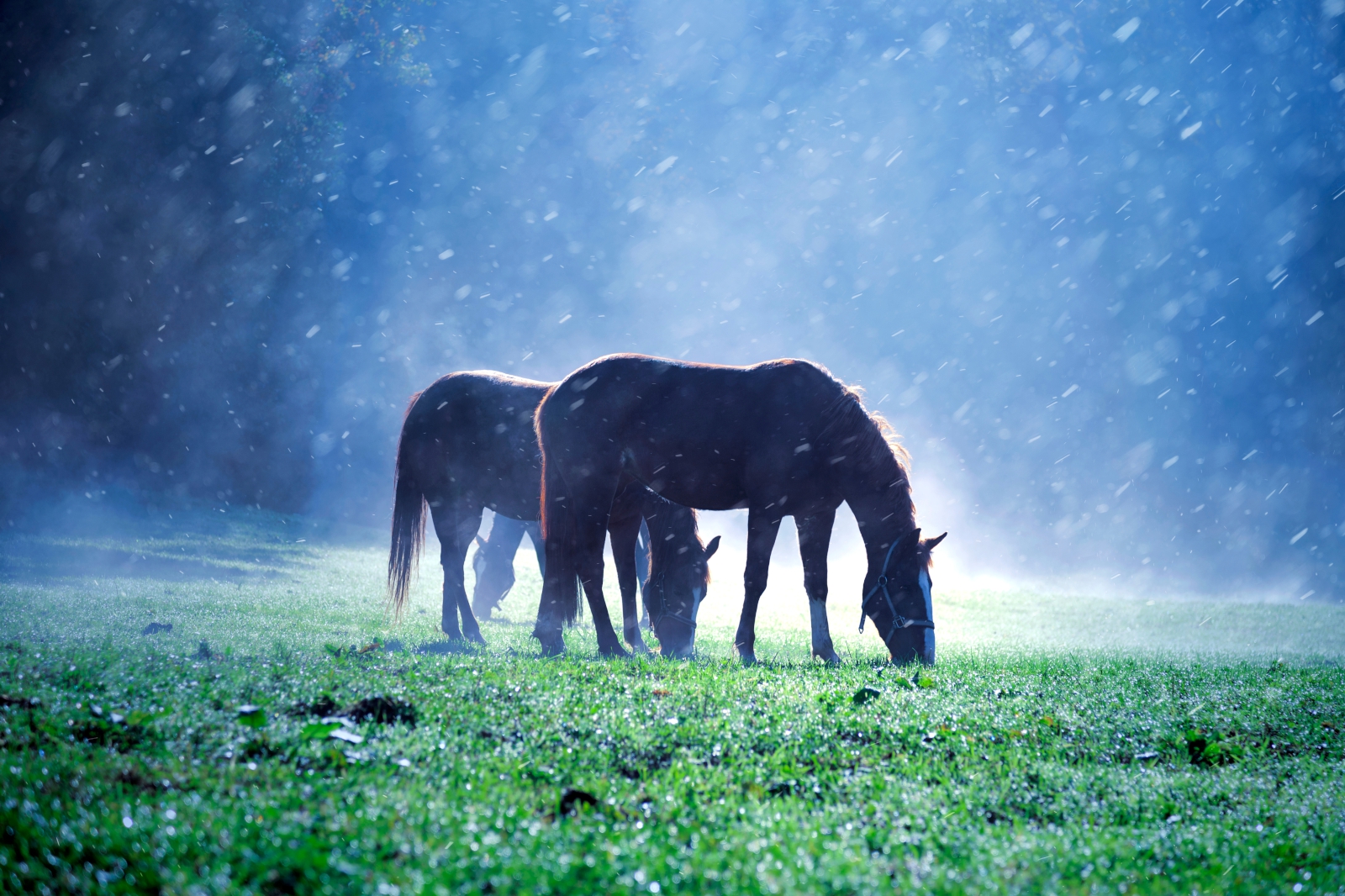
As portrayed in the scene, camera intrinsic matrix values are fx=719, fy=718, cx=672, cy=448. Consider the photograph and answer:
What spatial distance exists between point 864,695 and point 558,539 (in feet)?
13.1

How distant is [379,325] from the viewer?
33062 mm

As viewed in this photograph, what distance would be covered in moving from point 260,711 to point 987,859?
11.1 ft

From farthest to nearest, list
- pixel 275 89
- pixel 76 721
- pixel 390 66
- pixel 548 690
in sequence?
1. pixel 390 66
2. pixel 275 89
3. pixel 548 690
4. pixel 76 721

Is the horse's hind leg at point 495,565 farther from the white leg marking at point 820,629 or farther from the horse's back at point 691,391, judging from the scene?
the white leg marking at point 820,629

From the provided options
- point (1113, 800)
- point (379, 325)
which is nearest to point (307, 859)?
point (1113, 800)

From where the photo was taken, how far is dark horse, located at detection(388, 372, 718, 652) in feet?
28.9

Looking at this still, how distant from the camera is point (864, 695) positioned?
5.07 meters

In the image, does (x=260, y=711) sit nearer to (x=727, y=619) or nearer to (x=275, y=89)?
(x=727, y=619)

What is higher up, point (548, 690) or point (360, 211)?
point (360, 211)

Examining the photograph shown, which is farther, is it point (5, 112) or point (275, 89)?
point (275, 89)

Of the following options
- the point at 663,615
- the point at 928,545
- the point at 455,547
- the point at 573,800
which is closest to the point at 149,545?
the point at 455,547

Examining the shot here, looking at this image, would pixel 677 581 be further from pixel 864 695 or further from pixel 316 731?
pixel 316 731

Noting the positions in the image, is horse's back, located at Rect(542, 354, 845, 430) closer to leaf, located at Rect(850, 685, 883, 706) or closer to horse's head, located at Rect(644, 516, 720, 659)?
horse's head, located at Rect(644, 516, 720, 659)

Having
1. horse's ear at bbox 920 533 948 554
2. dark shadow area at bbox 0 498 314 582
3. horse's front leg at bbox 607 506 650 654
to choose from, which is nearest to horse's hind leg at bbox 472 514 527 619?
horse's front leg at bbox 607 506 650 654
